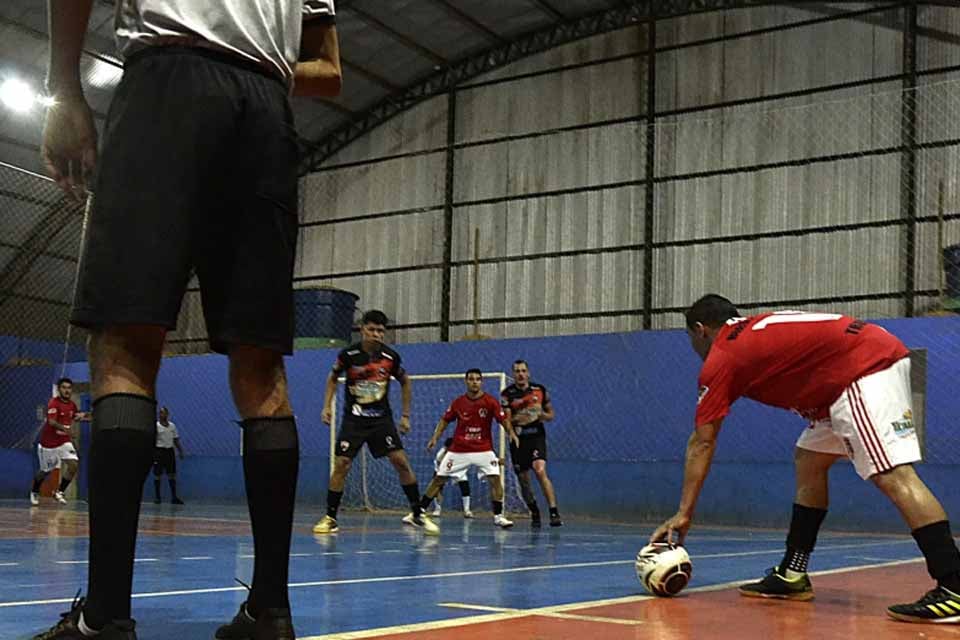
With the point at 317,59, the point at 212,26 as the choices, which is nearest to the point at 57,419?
the point at 317,59

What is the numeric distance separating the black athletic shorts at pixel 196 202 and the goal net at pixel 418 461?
15.9m

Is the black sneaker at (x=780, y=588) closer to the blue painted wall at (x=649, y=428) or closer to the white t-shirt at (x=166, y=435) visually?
the blue painted wall at (x=649, y=428)

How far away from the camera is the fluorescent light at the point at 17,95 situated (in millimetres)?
23453

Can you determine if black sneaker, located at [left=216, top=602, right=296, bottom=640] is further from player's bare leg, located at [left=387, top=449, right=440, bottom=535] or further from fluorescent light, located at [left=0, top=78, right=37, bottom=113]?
fluorescent light, located at [left=0, top=78, right=37, bottom=113]

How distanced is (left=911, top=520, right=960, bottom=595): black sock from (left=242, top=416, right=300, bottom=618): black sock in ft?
9.84

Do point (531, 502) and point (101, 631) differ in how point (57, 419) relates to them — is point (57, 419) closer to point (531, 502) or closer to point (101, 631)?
point (531, 502)

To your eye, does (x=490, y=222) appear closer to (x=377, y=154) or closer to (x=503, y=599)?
(x=377, y=154)

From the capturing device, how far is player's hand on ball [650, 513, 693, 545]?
4.89 m

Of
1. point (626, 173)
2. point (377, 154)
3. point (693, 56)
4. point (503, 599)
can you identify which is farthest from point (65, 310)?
point (503, 599)

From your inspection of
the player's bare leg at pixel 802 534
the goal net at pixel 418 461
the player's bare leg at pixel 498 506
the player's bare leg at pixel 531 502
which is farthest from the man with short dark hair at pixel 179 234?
the goal net at pixel 418 461

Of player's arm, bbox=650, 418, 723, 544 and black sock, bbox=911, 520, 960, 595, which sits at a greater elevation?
player's arm, bbox=650, 418, 723, 544

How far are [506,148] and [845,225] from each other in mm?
8065

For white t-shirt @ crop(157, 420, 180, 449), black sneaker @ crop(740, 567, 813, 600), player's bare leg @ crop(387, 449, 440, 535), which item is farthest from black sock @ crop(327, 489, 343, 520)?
white t-shirt @ crop(157, 420, 180, 449)

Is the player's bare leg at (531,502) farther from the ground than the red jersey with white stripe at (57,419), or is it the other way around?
the red jersey with white stripe at (57,419)
